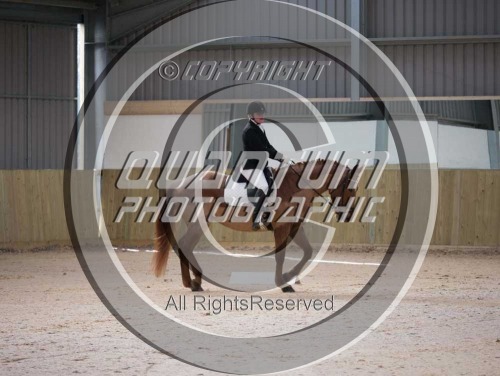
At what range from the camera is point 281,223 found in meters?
10.9

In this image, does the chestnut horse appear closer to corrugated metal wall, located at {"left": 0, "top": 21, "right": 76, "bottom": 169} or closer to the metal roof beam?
the metal roof beam

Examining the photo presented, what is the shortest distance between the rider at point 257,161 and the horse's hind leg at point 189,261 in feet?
2.49

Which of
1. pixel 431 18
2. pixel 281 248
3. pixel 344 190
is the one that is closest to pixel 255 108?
pixel 344 190

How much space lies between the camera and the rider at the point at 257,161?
10859 mm

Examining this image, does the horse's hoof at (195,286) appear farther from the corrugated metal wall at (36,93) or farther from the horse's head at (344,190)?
the corrugated metal wall at (36,93)

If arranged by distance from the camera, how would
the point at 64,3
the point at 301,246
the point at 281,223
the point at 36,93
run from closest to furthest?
the point at 281,223 → the point at 301,246 → the point at 64,3 → the point at 36,93

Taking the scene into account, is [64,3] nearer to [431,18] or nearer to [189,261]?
[431,18]

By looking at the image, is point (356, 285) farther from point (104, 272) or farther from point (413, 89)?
point (413, 89)

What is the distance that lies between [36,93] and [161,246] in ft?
41.5

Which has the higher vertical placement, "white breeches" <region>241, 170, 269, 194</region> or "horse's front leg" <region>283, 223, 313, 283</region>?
"white breeches" <region>241, 170, 269, 194</region>

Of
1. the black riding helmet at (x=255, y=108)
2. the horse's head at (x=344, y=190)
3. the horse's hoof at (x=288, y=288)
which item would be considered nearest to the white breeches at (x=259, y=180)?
the black riding helmet at (x=255, y=108)

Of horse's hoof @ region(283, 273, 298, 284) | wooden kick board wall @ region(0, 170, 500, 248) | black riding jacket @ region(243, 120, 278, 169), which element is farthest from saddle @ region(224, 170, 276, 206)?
wooden kick board wall @ region(0, 170, 500, 248)

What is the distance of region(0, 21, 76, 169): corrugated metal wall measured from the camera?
22.2 metres

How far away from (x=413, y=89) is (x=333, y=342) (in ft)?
41.5
